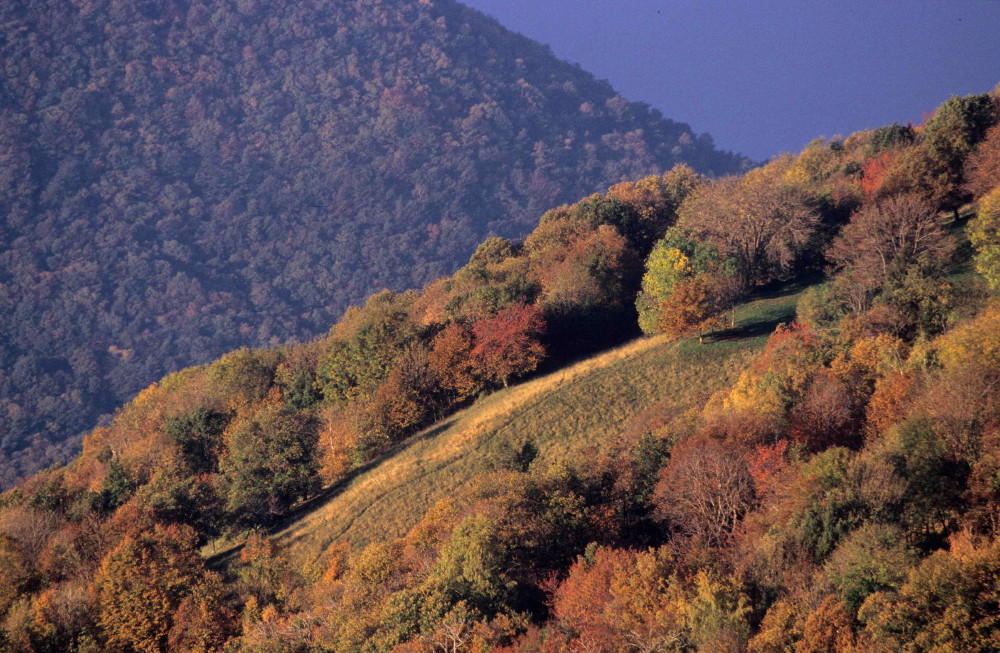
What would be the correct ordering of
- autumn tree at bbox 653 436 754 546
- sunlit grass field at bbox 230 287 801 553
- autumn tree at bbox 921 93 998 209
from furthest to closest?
autumn tree at bbox 921 93 998 209 → sunlit grass field at bbox 230 287 801 553 → autumn tree at bbox 653 436 754 546

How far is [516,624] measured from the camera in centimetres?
3547

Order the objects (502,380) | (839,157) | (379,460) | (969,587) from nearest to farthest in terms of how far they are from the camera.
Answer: (969,587), (379,460), (502,380), (839,157)

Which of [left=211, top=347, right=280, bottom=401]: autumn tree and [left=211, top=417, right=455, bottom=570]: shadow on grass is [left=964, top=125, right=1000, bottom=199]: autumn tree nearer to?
[left=211, top=417, right=455, bottom=570]: shadow on grass

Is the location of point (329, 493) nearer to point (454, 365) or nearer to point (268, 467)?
point (268, 467)

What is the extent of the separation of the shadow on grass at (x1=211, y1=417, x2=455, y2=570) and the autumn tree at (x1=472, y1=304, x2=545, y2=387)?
576cm

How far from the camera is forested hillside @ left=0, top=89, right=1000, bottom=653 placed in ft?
108

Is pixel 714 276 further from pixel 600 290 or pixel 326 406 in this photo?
pixel 326 406

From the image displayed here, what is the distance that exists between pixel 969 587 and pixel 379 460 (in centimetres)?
4708

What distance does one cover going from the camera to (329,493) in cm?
6519

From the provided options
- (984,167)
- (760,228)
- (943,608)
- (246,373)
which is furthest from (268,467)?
(984,167)

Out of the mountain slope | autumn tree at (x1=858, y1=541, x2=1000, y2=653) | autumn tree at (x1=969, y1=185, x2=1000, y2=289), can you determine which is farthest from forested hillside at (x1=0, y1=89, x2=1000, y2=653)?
the mountain slope

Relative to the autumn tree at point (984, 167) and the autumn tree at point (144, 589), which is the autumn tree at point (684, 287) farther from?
the autumn tree at point (144, 589)

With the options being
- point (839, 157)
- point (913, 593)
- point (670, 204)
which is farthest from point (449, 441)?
point (839, 157)

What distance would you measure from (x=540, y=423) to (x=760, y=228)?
27.3m
